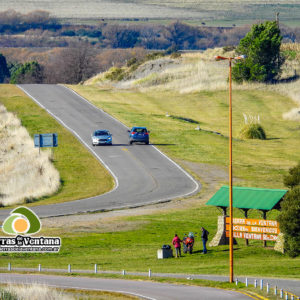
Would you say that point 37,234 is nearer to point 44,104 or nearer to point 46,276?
point 46,276

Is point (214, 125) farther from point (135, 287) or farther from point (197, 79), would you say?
point (135, 287)

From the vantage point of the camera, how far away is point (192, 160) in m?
71.7

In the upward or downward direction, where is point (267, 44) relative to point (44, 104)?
upward

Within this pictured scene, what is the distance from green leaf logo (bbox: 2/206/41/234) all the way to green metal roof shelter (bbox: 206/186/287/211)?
10.1 meters

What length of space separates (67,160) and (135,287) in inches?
1575

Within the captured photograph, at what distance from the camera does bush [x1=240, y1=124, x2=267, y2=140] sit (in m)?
85.1

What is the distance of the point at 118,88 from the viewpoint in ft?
388

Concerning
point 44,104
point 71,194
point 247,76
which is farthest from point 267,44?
point 71,194

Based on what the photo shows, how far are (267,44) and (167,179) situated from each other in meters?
51.3

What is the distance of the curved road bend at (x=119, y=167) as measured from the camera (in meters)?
54.3

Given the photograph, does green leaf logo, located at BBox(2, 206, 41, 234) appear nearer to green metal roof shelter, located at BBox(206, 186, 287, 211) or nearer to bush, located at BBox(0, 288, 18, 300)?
green metal roof shelter, located at BBox(206, 186, 287, 211)

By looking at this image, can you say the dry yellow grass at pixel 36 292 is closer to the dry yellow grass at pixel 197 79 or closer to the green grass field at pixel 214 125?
the green grass field at pixel 214 125

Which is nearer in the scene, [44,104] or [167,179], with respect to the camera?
[167,179]

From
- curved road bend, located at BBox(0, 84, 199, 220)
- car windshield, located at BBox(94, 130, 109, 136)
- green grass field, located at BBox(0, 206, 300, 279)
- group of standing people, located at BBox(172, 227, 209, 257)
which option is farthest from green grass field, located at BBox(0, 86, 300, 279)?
car windshield, located at BBox(94, 130, 109, 136)
